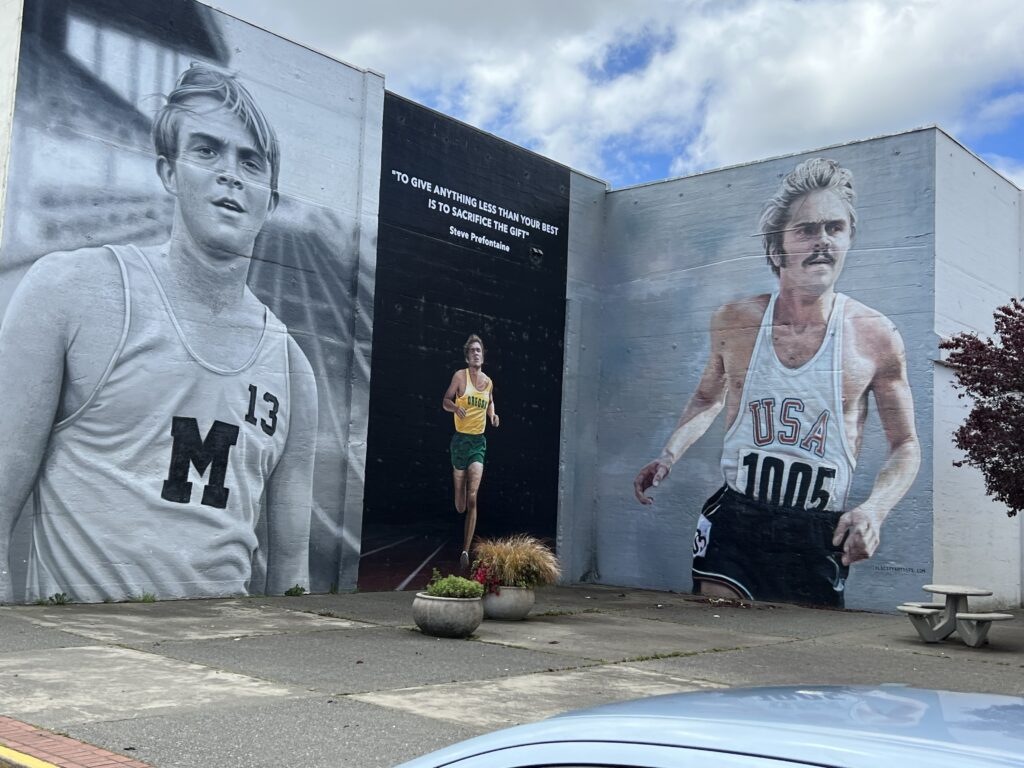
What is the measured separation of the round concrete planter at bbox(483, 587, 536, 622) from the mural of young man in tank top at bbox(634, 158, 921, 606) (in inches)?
243

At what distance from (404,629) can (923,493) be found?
351 inches

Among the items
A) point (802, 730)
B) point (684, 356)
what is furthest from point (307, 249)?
point (802, 730)

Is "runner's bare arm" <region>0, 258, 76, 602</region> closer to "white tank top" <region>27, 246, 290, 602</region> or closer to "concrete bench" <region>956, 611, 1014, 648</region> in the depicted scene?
"white tank top" <region>27, 246, 290, 602</region>

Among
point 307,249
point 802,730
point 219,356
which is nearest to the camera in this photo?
point 802,730

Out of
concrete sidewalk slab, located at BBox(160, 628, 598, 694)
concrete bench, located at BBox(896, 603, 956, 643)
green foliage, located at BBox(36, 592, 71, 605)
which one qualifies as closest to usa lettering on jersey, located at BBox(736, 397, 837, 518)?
concrete bench, located at BBox(896, 603, 956, 643)

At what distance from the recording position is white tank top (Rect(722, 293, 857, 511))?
17578 mm

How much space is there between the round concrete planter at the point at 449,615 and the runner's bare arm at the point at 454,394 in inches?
276

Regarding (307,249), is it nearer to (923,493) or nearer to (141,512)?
(141,512)

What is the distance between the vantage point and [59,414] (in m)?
13.5

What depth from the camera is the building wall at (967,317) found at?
17.0 metres

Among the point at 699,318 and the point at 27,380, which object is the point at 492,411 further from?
the point at 27,380

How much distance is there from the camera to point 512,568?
44.7ft

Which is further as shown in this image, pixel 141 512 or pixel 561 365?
pixel 561 365

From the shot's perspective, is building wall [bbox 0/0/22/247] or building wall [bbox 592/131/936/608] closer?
building wall [bbox 0/0/22/247]
